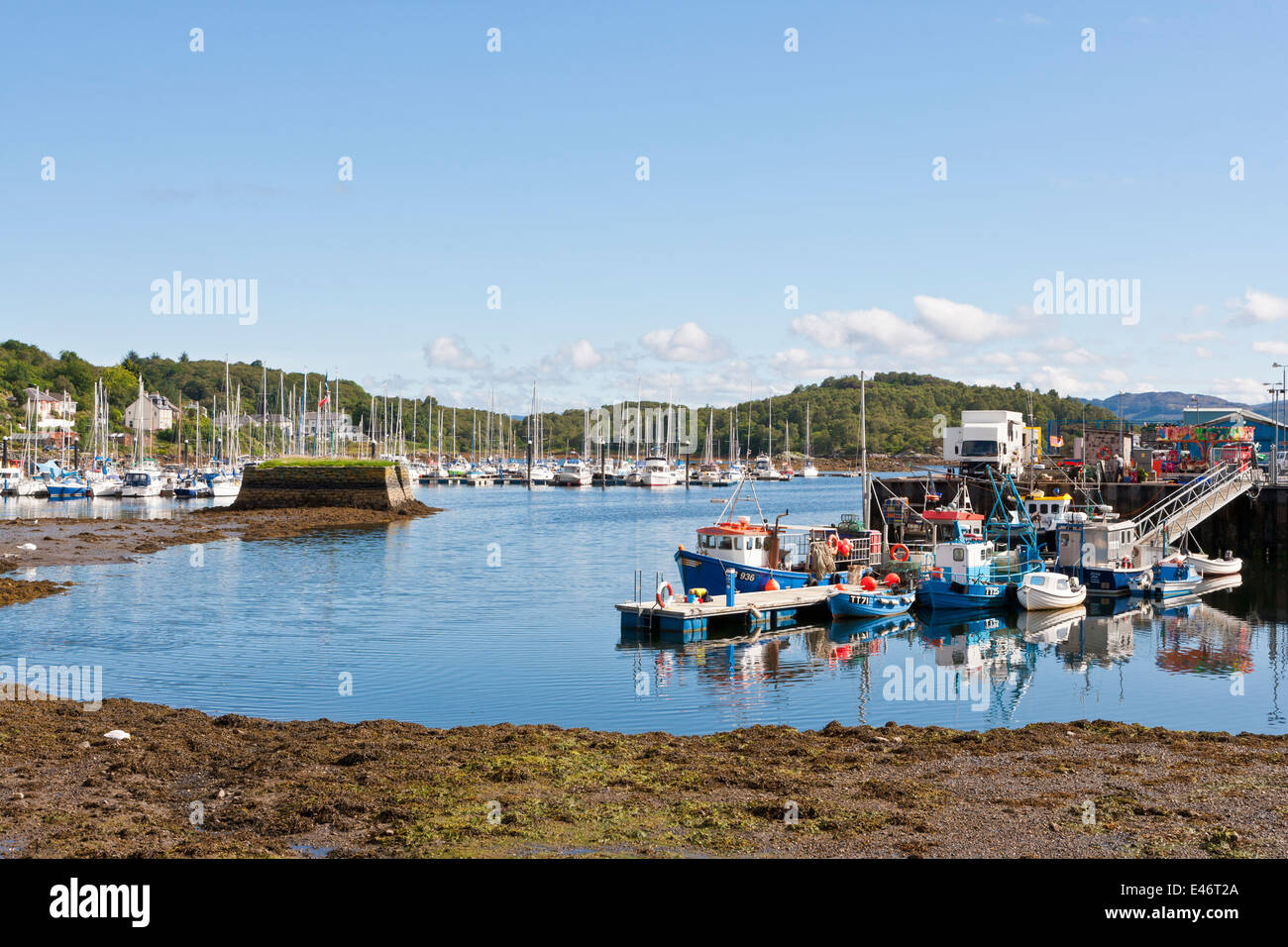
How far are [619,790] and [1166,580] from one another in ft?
134

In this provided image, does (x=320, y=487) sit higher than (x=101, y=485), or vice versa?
(x=320, y=487)

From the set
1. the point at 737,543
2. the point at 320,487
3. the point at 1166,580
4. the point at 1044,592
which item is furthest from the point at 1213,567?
the point at 320,487

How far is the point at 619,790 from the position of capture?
17.2 m

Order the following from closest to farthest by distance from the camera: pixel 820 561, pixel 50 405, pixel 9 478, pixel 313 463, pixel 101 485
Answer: pixel 820 561, pixel 313 463, pixel 101 485, pixel 9 478, pixel 50 405

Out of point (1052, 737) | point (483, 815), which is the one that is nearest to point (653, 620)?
point (1052, 737)

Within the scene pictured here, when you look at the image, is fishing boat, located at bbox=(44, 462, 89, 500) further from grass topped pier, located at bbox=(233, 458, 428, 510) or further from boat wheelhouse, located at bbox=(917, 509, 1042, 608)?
boat wheelhouse, located at bbox=(917, 509, 1042, 608)

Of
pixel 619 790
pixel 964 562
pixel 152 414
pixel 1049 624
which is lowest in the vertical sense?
pixel 1049 624

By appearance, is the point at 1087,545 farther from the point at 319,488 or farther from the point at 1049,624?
the point at 319,488

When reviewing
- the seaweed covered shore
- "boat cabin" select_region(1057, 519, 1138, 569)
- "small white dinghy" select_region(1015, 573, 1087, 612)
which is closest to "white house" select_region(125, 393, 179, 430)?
"boat cabin" select_region(1057, 519, 1138, 569)

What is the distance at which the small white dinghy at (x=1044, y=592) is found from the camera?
151ft

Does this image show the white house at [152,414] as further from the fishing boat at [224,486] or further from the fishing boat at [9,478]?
the fishing boat at [224,486]
